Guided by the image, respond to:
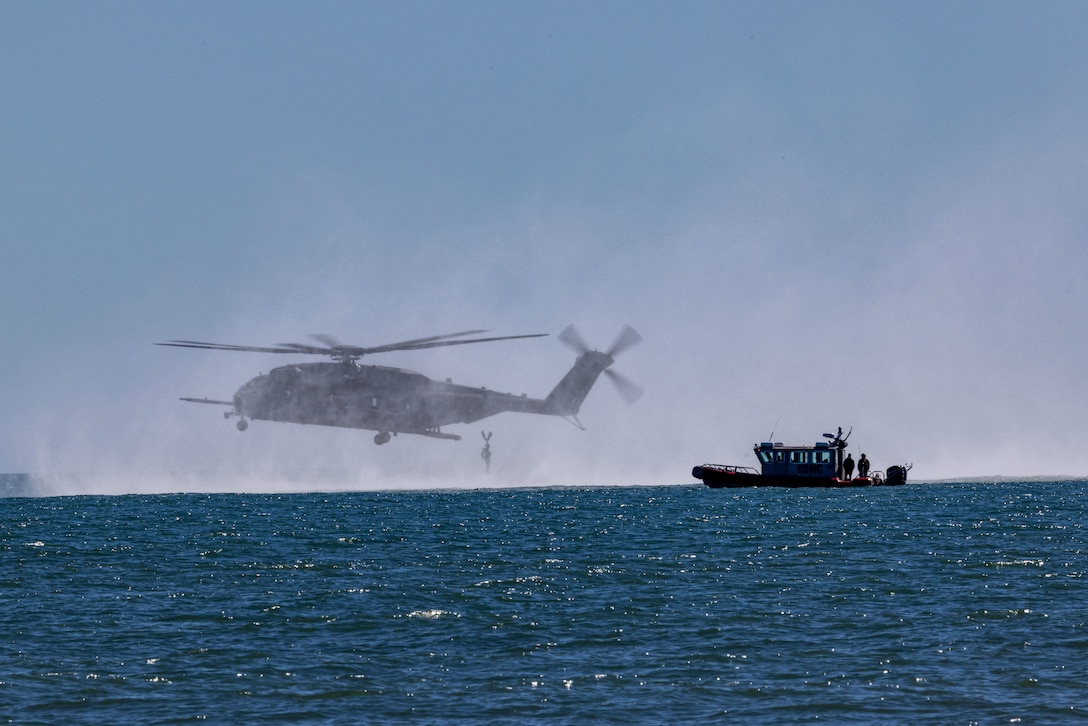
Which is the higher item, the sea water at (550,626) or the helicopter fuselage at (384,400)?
the helicopter fuselage at (384,400)

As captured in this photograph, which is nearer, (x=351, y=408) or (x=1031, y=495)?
(x=351, y=408)

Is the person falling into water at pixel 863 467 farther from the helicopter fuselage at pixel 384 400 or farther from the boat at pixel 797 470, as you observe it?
the helicopter fuselage at pixel 384 400

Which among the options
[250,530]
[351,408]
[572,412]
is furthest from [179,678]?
[572,412]

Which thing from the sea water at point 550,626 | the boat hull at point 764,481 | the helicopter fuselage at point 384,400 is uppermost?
the helicopter fuselage at point 384,400

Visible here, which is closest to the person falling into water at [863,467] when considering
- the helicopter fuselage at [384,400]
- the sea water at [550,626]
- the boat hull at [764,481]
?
the boat hull at [764,481]

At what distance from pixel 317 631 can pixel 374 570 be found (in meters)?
11.5

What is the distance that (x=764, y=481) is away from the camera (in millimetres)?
97438

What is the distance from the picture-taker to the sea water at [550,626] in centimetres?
2261

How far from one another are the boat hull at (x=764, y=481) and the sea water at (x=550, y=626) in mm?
39361

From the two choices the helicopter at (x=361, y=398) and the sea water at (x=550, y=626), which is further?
the helicopter at (x=361, y=398)

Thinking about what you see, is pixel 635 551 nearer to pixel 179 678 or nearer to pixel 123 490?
pixel 179 678

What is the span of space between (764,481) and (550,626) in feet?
227

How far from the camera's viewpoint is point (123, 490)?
11912 centimetres

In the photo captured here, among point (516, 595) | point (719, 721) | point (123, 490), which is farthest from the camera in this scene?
point (123, 490)
